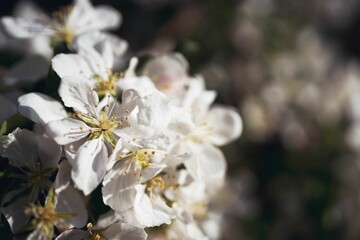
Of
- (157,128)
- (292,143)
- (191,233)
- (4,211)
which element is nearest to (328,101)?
(292,143)

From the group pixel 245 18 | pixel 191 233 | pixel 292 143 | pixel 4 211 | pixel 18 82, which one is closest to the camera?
pixel 4 211

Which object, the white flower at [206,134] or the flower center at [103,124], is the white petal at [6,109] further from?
the white flower at [206,134]

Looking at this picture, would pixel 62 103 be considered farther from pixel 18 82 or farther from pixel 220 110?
pixel 220 110

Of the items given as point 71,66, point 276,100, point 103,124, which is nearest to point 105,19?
point 71,66

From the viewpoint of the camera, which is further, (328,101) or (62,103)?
(328,101)

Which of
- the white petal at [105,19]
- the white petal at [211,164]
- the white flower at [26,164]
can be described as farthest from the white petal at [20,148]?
the white petal at [105,19]

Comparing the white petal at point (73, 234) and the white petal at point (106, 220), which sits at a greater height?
the white petal at point (106, 220)

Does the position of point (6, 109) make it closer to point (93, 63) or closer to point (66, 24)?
point (93, 63)
